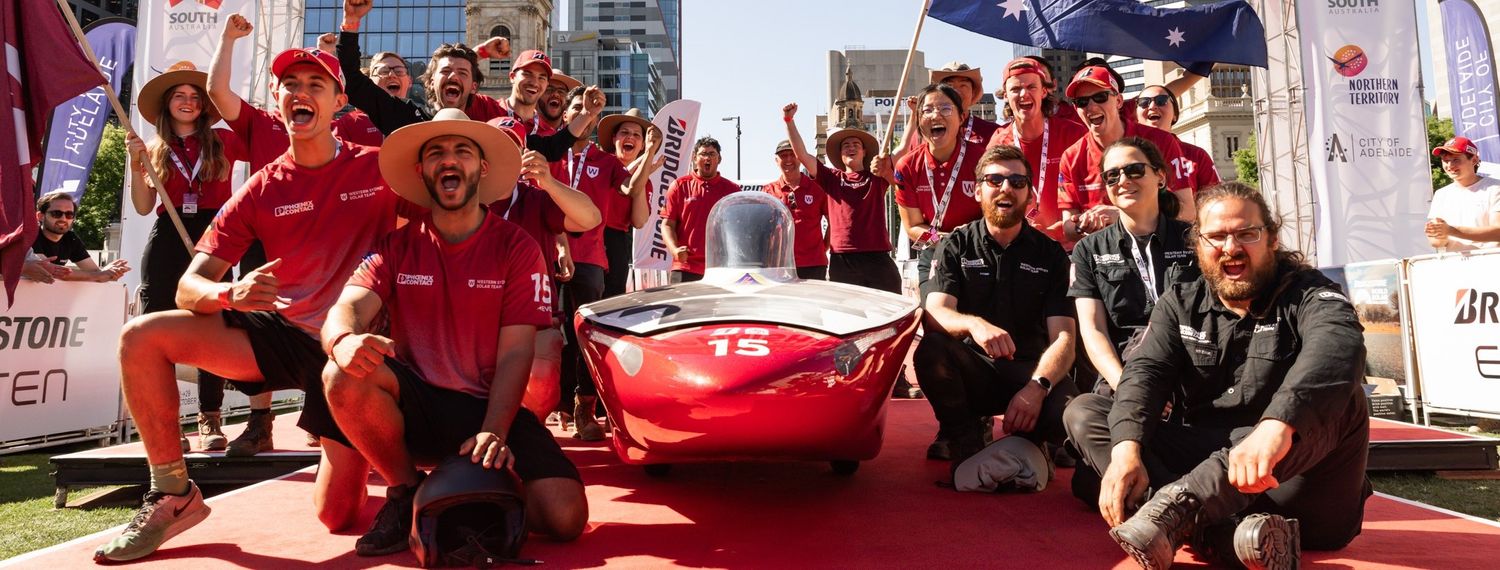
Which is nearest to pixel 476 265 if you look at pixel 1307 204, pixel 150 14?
pixel 150 14

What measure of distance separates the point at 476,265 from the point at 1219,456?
240cm

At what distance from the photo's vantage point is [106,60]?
1088 cm

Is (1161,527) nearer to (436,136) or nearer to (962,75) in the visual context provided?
(436,136)

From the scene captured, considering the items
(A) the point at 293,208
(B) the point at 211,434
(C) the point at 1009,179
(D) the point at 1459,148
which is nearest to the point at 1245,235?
(C) the point at 1009,179

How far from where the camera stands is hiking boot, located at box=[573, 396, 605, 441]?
5113mm

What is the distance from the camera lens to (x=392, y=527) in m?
2.85

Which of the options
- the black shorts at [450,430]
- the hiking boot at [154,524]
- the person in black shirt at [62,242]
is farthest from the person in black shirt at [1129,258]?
the person in black shirt at [62,242]

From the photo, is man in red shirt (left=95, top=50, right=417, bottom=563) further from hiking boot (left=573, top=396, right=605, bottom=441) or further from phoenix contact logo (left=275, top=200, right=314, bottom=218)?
hiking boot (left=573, top=396, right=605, bottom=441)

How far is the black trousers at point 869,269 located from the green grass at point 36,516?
4.74 metres

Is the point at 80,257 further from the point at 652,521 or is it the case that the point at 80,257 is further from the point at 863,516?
the point at 863,516

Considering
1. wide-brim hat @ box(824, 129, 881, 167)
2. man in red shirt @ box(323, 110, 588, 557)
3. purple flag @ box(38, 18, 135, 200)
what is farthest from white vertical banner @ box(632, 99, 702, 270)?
man in red shirt @ box(323, 110, 588, 557)

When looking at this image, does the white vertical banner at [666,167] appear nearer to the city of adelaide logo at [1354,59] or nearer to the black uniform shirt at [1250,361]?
the city of adelaide logo at [1354,59]

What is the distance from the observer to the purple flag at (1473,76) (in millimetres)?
11195

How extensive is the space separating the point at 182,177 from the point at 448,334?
7.95 ft
